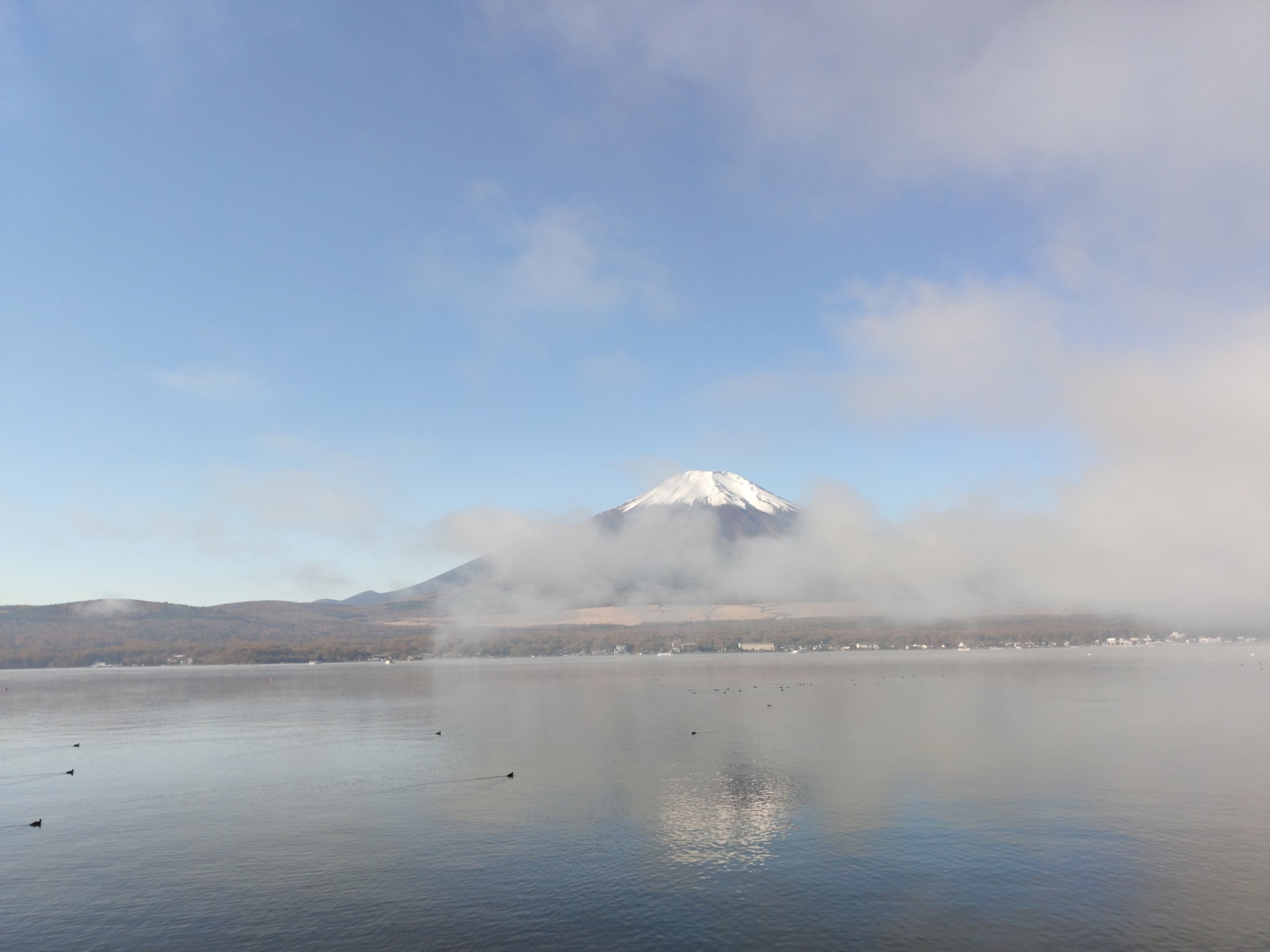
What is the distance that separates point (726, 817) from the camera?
38719mm

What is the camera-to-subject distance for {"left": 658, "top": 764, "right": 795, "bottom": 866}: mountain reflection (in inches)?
1300

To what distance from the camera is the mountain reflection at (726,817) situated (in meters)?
33.0

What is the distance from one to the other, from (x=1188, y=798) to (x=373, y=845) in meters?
40.7

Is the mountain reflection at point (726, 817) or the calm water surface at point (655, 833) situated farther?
the mountain reflection at point (726, 817)

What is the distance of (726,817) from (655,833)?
4.40 meters

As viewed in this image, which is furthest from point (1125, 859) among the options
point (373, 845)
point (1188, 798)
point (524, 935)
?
point (373, 845)

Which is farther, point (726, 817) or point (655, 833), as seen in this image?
point (726, 817)

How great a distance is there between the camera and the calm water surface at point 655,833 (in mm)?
25828

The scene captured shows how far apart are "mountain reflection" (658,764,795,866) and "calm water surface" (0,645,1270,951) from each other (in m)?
0.20

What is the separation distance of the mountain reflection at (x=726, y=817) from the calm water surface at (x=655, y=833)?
8.0 inches

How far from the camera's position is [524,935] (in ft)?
82.6

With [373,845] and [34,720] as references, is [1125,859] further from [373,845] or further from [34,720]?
[34,720]

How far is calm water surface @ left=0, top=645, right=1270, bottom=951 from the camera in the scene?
25.8 metres

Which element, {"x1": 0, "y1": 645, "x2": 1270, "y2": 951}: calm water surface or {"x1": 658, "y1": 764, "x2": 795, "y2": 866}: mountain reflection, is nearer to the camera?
{"x1": 0, "y1": 645, "x2": 1270, "y2": 951}: calm water surface
